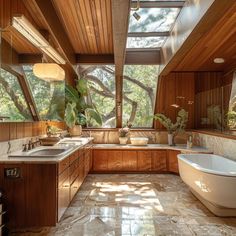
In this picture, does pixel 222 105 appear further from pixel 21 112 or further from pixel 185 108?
pixel 21 112

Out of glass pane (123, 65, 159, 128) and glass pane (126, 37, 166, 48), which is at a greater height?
glass pane (126, 37, 166, 48)

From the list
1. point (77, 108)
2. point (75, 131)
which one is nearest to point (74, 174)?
point (75, 131)

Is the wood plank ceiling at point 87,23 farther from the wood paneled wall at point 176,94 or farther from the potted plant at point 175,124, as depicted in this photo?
the potted plant at point 175,124

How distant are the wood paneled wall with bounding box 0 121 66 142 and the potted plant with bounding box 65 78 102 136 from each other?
1141mm

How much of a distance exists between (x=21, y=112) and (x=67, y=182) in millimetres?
1113

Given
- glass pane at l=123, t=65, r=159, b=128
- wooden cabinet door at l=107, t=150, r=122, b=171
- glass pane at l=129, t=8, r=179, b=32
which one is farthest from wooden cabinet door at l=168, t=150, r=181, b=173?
glass pane at l=129, t=8, r=179, b=32

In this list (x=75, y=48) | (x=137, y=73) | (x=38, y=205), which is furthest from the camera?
(x=137, y=73)

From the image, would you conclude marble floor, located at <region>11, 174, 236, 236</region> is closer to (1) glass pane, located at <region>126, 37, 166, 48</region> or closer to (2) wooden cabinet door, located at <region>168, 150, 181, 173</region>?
(2) wooden cabinet door, located at <region>168, 150, 181, 173</region>

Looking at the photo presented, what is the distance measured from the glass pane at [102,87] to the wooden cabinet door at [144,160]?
1.46 meters

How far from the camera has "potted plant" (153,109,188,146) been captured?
5.85 m

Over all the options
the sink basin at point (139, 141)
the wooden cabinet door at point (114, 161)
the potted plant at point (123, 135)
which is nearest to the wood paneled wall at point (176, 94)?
the sink basin at point (139, 141)

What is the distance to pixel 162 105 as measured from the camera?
6.15 m

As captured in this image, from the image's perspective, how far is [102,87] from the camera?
238 inches

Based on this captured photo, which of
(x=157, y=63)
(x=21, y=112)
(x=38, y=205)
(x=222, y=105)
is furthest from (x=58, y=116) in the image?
(x=222, y=105)
